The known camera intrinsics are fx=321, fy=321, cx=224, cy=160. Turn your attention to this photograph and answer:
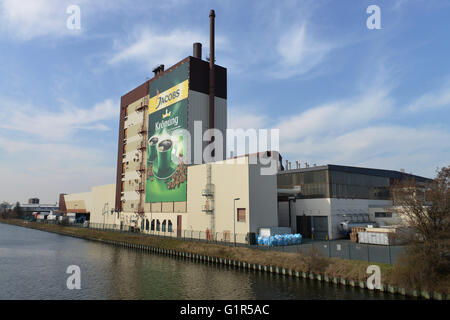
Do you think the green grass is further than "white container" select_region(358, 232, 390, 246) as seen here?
No

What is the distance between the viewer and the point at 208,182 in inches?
2040

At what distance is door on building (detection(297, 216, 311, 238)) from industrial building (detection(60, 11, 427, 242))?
6.5 inches

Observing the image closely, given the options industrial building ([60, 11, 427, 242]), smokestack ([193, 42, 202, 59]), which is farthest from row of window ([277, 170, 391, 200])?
smokestack ([193, 42, 202, 59])

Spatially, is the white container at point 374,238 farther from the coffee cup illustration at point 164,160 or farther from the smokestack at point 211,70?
the coffee cup illustration at point 164,160

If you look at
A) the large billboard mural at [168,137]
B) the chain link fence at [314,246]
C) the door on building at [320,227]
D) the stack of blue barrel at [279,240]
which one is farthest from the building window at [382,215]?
the large billboard mural at [168,137]

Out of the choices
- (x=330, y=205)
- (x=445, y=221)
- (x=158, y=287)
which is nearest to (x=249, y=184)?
(x=330, y=205)

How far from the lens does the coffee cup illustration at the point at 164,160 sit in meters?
61.9

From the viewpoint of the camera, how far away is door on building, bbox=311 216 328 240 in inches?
2014

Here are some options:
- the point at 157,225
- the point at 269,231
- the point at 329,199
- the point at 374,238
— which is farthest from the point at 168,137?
the point at 374,238

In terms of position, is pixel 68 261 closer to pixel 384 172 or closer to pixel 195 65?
pixel 195 65

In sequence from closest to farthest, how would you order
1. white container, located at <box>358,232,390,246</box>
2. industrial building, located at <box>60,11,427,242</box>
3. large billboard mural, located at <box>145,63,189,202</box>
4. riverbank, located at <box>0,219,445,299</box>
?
1. riverbank, located at <box>0,219,445,299</box>
2. white container, located at <box>358,232,390,246</box>
3. industrial building, located at <box>60,11,427,242</box>
4. large billboard mural, located at <box>145,63,189,202</box>

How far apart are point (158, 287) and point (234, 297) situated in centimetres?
735

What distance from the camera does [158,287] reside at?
2802 centimetres

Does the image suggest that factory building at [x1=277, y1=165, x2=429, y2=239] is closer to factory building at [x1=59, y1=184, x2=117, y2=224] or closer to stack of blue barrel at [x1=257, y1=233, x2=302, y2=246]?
stack of blue barrel at [x1=257, y1=233, x2=302, y2=246]
